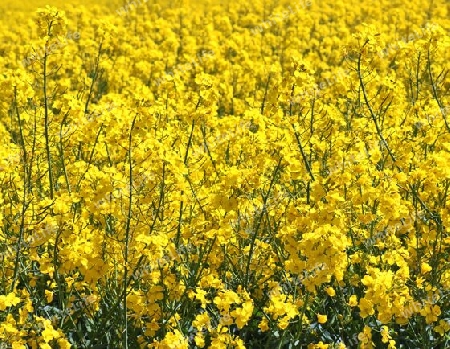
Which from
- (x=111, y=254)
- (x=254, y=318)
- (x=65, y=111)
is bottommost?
(x=254, y=318)

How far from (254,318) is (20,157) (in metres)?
2.04

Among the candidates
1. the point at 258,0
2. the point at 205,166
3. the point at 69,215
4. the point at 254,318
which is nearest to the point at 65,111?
the point at 205,166

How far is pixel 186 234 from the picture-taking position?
4.64 metres

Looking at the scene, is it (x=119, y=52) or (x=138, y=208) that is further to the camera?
(x=119, y=52)

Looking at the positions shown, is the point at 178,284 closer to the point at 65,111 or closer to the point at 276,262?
the point at 276,262

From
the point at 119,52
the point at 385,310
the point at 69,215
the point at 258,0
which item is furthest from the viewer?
the point at 258,0

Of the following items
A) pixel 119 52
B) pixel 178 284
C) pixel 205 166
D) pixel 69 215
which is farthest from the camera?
pixel 119 52

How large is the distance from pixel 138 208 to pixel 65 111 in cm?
150

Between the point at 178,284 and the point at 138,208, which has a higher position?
the point at 138,208

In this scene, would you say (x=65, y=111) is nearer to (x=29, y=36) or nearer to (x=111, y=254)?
(x=111, y=254)

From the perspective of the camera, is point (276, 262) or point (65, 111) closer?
point (276, 262)

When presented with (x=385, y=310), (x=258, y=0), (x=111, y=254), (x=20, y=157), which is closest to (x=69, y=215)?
(x=111, y=254)

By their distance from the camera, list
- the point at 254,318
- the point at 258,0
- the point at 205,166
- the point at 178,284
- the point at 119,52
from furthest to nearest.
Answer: the point at 258,0 < the point at 119,52 < the point at 205,166 < the point at 254,318 < the point at 178,284

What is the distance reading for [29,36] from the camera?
13.2 metres
